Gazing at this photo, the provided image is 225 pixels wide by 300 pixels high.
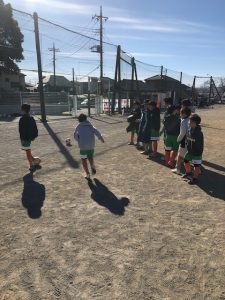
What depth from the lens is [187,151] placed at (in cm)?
782

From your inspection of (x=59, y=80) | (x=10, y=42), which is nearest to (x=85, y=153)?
(x=10, y=42)

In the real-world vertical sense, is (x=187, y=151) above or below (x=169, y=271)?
above

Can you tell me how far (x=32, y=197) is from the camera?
6.66m

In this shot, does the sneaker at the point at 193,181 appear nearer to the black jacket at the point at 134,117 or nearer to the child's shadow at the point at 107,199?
the child's shadow at the point at 107,199

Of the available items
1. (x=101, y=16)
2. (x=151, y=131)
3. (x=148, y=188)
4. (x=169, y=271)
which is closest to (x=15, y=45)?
(x=101, y=16)

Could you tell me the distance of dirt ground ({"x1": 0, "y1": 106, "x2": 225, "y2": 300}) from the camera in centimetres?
378

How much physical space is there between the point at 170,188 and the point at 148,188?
1.47 feet

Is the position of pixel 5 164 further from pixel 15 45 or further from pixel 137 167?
pixel 15 45

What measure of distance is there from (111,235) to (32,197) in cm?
223

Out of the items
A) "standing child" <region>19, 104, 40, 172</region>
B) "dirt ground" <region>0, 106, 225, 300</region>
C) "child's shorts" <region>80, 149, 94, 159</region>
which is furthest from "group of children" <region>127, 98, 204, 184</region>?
"standing child" <region>19, 104, 40, 172</region>

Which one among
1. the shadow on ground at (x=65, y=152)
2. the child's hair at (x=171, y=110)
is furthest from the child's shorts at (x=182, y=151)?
the shadow on ground at (x=65, y=152)

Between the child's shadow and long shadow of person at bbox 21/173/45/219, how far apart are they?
989 mm

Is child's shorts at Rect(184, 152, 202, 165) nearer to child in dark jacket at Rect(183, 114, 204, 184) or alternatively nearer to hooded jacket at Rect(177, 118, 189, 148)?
child in dark jacket at Rect(183, 114, 204, 184)

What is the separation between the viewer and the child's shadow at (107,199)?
19.9 feet
